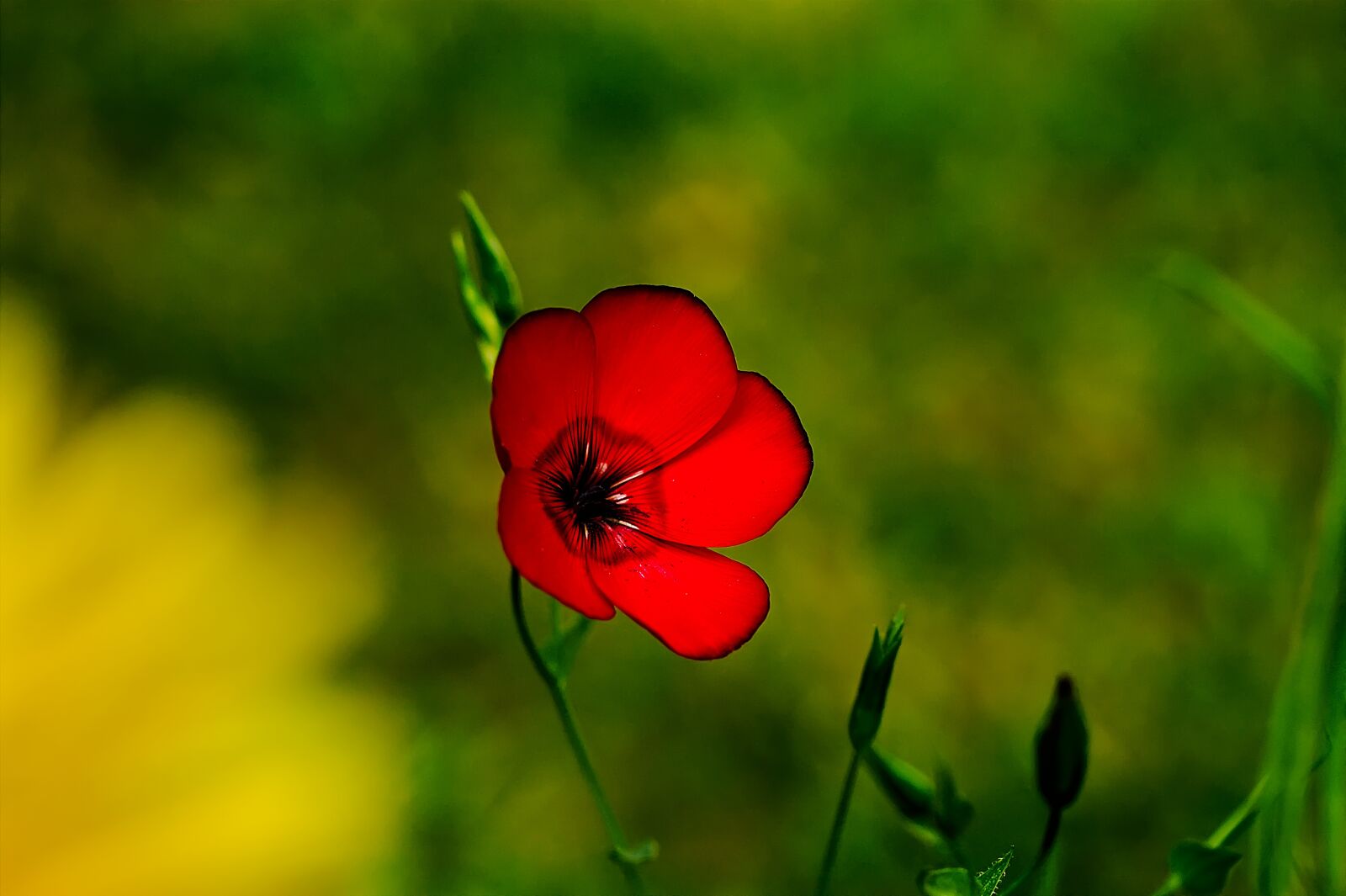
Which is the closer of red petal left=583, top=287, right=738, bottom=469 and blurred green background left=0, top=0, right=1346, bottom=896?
red petal left=583, top=287, right=738, bottom=469

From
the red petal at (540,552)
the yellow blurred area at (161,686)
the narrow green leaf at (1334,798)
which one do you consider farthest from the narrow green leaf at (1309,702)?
the yellow blurred area at (161,686)

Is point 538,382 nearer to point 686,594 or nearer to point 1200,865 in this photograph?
point 686,594

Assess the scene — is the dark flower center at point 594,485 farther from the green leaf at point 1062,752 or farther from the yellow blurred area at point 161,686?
the yellow blurred area at point 161,686

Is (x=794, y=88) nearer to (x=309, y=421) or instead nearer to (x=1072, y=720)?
(x=309, y=421)

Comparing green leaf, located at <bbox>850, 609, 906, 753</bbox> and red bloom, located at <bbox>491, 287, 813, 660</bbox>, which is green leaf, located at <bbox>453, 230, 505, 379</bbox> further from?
green leaf, located at <bbox>850, 609, 906, 753</bbox>

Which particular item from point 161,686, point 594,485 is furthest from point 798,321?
point 594,485

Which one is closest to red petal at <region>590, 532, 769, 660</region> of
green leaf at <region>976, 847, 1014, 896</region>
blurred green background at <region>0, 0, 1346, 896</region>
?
green leaf at <region>976, 847, 1014, 896</region>
